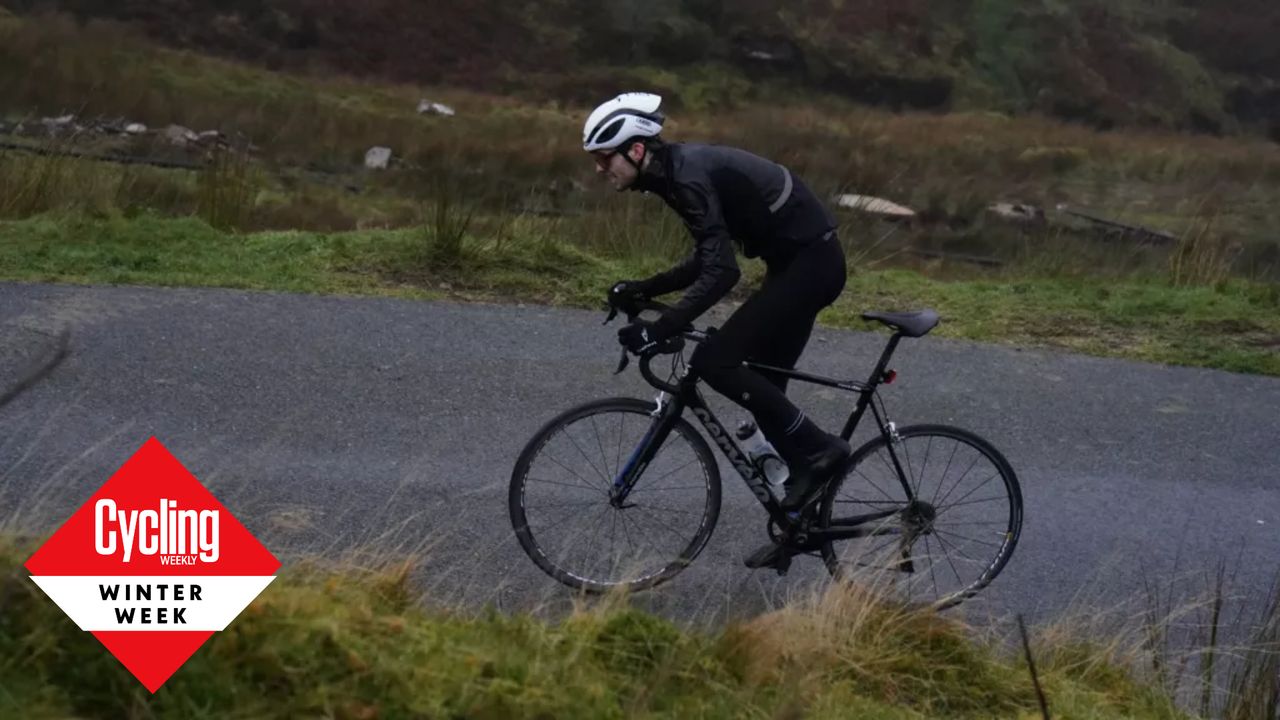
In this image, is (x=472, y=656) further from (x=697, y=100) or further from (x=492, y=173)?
(x=697, y=100)

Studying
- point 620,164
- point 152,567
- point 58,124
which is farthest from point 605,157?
point 58,124

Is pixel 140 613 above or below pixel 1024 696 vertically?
above

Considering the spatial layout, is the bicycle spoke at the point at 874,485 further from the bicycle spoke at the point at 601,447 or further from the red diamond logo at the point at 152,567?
the red diamond logo at the point at 152,567

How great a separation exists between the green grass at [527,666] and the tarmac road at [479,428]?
0.76 m

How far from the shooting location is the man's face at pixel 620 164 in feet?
18.1

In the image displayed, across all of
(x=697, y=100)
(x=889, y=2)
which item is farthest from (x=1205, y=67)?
(x=697, y=100)

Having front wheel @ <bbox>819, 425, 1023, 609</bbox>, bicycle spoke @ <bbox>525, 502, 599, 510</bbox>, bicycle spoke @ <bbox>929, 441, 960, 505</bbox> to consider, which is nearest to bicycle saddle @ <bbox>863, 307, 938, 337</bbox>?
front wheel @ <bbox>819, 425, 1023, 609</bbox>

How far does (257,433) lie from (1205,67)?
53065 mm

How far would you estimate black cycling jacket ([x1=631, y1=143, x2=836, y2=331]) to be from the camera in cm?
548

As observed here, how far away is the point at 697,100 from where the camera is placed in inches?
1831

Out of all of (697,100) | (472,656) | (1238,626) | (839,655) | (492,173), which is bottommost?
(697,100)

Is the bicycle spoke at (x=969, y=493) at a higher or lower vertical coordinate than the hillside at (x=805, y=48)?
higher

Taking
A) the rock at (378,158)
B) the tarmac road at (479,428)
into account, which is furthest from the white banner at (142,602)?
the rock at (378,158)

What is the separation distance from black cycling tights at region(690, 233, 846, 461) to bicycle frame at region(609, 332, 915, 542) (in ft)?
0.28
